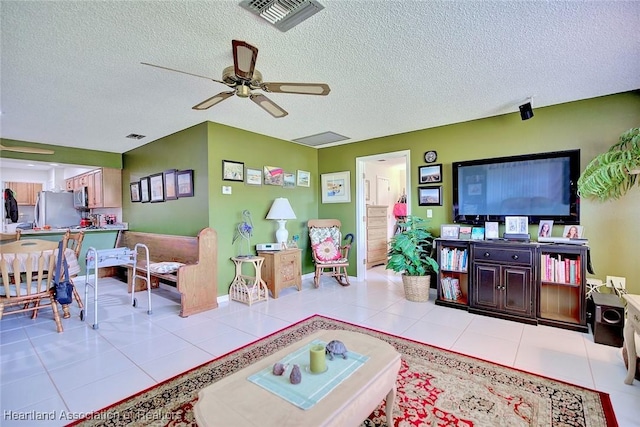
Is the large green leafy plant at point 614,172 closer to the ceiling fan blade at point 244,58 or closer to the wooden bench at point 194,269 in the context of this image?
the ceiling fan blade at point 244,58

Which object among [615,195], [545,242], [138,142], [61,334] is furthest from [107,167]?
[615,195]

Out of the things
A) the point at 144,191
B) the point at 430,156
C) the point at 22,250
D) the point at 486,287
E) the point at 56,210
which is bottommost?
the point at 486,287

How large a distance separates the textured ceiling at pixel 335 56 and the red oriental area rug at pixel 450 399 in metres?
2.44

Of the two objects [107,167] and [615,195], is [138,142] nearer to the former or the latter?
[107,167]

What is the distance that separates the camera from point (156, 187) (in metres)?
4.99

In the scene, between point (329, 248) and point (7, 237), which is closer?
point (7, 237)

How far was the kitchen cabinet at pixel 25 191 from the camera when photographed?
23.3 feet

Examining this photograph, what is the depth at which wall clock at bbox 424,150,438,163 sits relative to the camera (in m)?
4.29

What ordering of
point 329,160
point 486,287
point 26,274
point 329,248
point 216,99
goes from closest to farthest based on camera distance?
point 216,99 → point 26,274 → point 486,287 → point 329,248 → point 329,160

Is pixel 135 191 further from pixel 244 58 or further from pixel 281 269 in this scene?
pixel 244 58

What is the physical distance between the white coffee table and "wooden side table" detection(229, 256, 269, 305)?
2.50m

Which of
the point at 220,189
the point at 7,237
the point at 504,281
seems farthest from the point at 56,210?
the point at 504,281

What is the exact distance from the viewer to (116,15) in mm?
1841

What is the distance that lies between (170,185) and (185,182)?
0.51 meters
